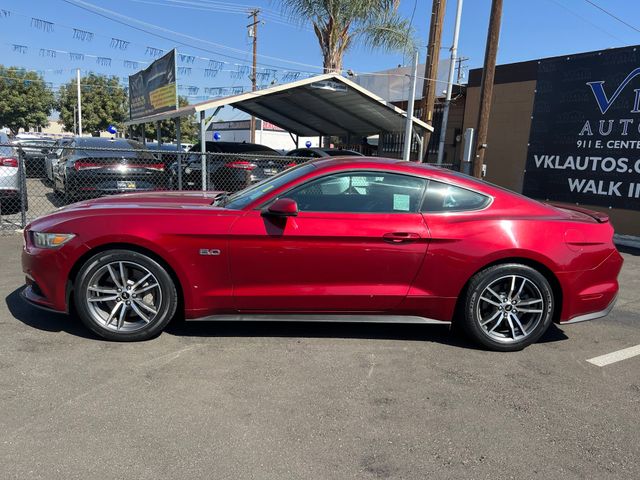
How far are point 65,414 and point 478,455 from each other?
236 cm

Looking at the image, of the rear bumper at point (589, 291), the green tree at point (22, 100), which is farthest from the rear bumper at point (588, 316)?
the green tree at point (22, 100)

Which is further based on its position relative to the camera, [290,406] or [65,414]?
[290,406]

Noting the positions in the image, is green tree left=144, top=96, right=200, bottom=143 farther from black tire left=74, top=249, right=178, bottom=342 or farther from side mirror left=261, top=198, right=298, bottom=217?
side mirror left=261, top=198, right=298, bottom=217

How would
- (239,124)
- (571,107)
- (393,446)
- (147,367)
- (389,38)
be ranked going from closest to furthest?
(393,446)
(147,367)
(571,107)
(389,38)
(239,124)

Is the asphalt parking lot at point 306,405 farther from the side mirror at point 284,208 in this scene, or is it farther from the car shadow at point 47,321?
the side mirror at point 284,208

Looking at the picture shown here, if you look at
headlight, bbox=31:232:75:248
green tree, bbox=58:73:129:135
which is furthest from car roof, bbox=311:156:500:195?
green tree, bbox=58:73:129:135

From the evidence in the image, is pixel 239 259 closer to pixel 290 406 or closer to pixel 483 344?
pixel 290 406

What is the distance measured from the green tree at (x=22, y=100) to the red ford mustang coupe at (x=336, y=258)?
51388 millimetres

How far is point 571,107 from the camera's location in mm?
10914

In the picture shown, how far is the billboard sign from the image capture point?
15516 millimetres

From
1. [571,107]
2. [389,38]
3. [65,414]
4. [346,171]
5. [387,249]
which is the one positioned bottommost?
[65,414]

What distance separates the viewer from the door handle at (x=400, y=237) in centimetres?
383

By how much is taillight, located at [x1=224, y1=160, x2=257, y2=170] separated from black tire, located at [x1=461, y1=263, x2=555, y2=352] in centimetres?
747

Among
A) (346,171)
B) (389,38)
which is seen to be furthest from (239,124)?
(346,171)
